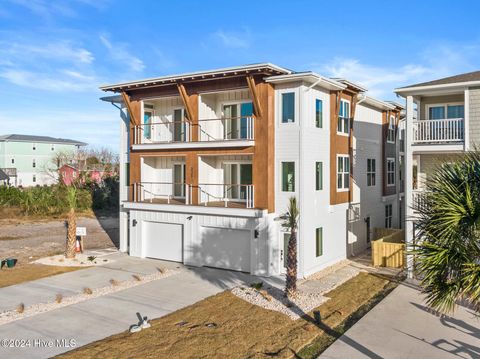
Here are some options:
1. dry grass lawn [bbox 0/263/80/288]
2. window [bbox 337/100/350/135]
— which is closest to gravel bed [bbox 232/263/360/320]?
window [bbox 337/100/350/135]

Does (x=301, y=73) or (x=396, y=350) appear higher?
(x=301, y=73)

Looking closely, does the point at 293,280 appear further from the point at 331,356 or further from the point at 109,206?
the point at 109,206

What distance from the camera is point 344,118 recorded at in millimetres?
22500

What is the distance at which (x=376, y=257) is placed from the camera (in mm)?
21016

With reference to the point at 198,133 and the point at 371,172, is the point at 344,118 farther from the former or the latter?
the point at 198,133

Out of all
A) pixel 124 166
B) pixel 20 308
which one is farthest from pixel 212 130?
pixel 20 308

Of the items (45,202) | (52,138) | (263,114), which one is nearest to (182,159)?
(263,114)

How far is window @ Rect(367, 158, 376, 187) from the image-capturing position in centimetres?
2570

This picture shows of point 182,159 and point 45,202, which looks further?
point 45,202

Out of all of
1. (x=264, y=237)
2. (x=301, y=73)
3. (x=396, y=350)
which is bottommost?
(x=396, y=350)

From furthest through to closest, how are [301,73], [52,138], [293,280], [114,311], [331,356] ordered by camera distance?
[52,138], [301,73], [293,280], [114,311], [331,356]

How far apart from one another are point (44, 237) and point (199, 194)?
Answer: 575 inches

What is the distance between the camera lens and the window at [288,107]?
18.9 m

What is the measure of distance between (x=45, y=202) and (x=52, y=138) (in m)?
45.1
